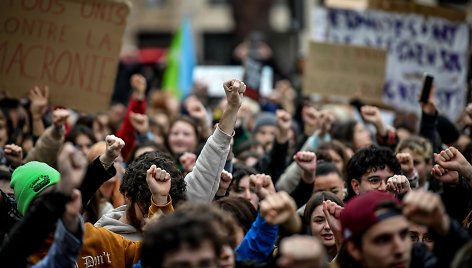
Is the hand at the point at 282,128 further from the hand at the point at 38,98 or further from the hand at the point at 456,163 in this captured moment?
the hand at the point at 456,163

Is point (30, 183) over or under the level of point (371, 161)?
under

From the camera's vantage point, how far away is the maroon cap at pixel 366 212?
3.94 metres

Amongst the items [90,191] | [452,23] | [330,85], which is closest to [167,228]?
A: [90,191]

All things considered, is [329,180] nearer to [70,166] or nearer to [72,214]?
[72,214]

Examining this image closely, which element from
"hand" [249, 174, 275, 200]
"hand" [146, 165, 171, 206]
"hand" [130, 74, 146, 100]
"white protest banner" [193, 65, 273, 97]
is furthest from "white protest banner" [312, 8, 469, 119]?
"hand" [146, 165, 171, 206]

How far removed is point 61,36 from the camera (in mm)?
7508

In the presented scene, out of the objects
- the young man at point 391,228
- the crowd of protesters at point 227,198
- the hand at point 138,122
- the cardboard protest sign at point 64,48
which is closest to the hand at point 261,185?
the crowd of protesters at point 227,198

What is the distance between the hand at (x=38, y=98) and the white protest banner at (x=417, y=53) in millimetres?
4459

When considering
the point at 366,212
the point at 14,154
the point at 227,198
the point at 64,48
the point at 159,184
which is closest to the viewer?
the point at 366,212

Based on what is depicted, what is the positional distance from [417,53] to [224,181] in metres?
5.27

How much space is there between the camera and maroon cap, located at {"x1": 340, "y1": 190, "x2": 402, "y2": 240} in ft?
12.9

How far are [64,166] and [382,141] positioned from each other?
467 centimetres

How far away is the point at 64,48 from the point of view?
7.50m

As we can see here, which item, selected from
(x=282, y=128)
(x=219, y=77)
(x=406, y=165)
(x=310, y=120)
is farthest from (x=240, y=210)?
(x=219, y=77)
